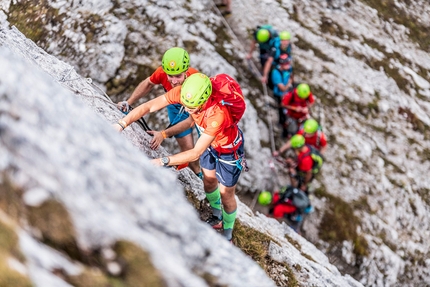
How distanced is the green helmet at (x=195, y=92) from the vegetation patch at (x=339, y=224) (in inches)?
417

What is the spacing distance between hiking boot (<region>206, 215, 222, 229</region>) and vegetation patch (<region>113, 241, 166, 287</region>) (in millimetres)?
4518

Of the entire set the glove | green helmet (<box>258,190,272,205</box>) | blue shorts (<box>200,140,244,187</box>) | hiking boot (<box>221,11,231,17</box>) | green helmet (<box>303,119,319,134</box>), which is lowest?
green helmet (<box>258,190,272,205</box>)

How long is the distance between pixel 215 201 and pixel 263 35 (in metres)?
10.1

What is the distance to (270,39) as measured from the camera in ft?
51.5

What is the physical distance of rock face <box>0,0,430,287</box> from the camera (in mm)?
13211

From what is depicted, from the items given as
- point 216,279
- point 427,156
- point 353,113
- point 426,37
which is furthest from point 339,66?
point 216,279

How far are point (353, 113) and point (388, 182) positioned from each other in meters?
3.59

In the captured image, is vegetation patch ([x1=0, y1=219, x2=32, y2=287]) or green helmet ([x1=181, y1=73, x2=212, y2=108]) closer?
vegetation patch ([x1=0, y1=219, x2=32, y2=287])

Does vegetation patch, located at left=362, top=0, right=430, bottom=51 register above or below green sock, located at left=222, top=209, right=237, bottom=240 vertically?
above

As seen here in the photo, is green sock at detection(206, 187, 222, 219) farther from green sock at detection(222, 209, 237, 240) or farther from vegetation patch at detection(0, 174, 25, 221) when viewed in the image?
vegetation patch at detection(0, 174, 25, 221)

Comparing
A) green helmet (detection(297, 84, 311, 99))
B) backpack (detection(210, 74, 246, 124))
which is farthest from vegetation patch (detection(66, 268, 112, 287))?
green helmet (detection(297, 84, 311, 99))

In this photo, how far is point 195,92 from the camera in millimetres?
5699

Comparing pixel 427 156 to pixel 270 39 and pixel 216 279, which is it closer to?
pixel 270 39

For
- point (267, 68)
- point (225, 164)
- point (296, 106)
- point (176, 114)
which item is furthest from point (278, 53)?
point (225, 164)
